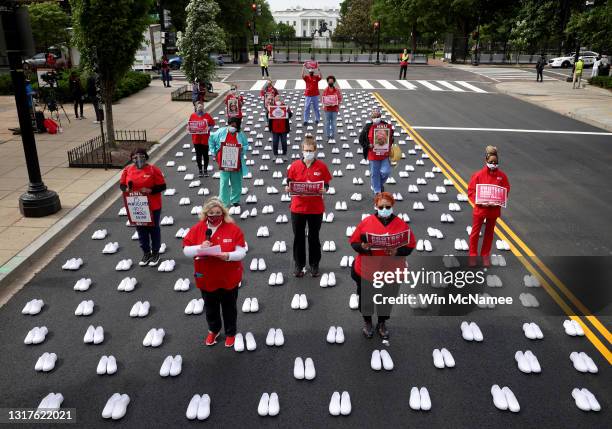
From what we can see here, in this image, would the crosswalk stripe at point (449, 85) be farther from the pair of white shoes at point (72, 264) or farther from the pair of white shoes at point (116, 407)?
the pair of white shoes at point (116, 407)

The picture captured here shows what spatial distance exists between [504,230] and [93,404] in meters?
7.66

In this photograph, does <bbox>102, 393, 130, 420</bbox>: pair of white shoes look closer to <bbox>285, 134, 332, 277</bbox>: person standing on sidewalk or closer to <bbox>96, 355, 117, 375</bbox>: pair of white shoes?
<bbox>96, 355, 117, 375</bbox>: pair of white shoes

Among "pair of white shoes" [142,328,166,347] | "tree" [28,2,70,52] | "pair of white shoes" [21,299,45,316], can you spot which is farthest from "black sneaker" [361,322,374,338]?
"tree" [28,2,70,52]

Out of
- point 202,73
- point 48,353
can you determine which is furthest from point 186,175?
point 202,73

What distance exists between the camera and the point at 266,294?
295 inches

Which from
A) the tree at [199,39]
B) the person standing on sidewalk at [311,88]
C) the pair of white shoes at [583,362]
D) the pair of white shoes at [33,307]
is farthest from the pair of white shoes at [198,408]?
the tree at [199,39]

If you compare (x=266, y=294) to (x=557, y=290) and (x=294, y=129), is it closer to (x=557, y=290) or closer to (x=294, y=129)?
(x=557, y=290)

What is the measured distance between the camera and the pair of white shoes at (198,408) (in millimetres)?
5082

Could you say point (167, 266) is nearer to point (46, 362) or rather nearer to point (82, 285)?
point (82, 285)

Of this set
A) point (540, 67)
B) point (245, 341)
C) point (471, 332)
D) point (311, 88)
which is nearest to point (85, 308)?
point (245, 341)

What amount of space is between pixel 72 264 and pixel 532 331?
688cm

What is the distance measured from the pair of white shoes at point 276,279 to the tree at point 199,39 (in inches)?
773

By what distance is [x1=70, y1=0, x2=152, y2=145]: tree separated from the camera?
13742 mm

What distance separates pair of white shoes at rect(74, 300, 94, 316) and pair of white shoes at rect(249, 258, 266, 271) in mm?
2413
